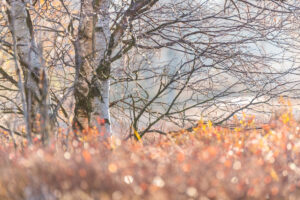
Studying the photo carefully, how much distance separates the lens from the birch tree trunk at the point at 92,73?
5.23 m

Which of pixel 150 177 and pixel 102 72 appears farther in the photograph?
pixel 102 72

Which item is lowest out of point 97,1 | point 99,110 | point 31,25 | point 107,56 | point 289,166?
point 289,166

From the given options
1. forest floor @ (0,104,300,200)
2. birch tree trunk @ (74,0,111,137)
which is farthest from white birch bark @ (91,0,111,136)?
forest floor @ (0,104,300,200)

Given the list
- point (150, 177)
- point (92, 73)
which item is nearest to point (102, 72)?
point (92, 73)

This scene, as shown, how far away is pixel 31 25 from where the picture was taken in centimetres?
489

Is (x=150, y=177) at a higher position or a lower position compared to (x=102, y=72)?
lower

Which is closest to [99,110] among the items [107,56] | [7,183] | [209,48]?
[107,56]

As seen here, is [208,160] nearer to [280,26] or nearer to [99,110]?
[99,110]

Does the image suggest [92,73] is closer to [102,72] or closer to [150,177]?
[102,72]

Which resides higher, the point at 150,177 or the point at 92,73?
the point at 92,73

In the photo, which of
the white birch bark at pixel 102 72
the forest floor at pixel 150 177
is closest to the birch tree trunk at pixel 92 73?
the white birch bark at pixel 102 72

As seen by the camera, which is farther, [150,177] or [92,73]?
[92,73]

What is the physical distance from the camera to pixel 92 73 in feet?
17.2

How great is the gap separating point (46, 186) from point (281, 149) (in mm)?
1845
